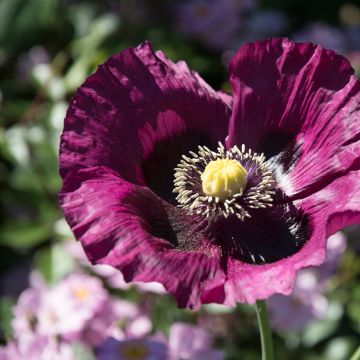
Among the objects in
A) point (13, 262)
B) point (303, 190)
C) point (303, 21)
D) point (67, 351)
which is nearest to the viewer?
point (303, 190)

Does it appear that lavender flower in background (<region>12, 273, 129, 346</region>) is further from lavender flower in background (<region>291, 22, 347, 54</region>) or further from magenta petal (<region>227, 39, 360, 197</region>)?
lavender flower in background (<region>291, 22, 347, 54</region>)

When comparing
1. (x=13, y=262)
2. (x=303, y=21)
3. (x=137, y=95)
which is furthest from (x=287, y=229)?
(x=303, y=21)

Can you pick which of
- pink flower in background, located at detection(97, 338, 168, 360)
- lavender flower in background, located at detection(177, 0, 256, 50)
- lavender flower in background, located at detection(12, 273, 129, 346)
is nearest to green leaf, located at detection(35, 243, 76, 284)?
lavender flower in background, located at detection(12, 273, 129, 346)

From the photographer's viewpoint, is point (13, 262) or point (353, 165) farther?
point (13, 262)

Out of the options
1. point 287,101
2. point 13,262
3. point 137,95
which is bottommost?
point 13,262

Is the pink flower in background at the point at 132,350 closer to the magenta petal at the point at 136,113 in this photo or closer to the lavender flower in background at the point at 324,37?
the magenta petal at the point at 136,113

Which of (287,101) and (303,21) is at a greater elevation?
(287,101)

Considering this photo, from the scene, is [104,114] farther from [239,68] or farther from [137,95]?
[239,68]
